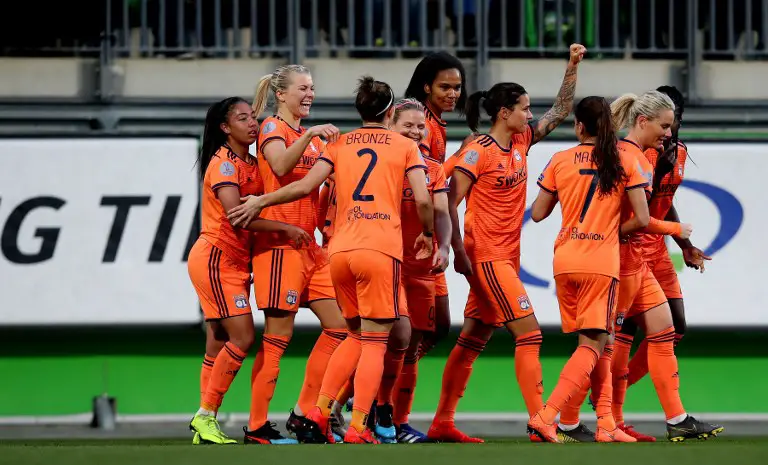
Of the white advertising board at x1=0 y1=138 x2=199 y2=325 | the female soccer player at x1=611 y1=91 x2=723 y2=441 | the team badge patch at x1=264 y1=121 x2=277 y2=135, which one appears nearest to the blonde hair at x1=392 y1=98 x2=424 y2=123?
the team badge patch at x1=264 y1=121 x2=277 y2=135

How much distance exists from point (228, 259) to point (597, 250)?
83.5 inches

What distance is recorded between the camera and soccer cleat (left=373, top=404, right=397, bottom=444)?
8328 millimetres

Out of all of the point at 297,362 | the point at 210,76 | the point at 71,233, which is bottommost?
the point at 297,362

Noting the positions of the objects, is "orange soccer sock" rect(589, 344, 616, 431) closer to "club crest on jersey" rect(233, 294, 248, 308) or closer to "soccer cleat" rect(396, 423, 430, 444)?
"soccer cleat" rect(396, 423, 430, 444)

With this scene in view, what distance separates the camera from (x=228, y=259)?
27.3 ft

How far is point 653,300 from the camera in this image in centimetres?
859

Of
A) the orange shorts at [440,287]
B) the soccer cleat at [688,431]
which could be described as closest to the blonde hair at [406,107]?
the orange shorts at [440,287]

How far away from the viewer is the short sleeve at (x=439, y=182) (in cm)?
817

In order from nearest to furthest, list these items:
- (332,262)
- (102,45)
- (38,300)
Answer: (332,262) < (38,300) < (102,45)

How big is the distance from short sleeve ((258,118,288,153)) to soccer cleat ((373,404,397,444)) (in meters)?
1.67

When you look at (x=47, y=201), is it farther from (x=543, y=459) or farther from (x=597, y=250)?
(x=543, y=459)

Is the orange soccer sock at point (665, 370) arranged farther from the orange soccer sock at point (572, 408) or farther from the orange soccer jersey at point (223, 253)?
the orange soccer jersey at point (223, 253)

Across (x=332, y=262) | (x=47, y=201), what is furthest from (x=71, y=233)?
(x=332, y=262)

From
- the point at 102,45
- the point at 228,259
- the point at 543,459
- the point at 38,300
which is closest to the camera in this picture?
the point at 543,459
